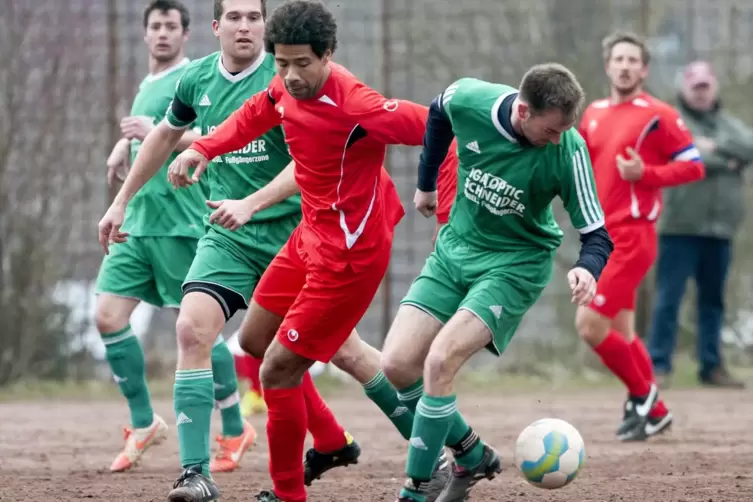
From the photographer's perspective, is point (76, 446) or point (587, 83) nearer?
point (76, 446)

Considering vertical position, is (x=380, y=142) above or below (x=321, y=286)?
above

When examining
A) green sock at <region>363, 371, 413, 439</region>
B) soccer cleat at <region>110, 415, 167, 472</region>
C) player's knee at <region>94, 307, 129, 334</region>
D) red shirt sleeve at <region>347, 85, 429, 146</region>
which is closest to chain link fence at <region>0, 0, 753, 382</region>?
player's knee at <region>94, 307, 129, 334</region>

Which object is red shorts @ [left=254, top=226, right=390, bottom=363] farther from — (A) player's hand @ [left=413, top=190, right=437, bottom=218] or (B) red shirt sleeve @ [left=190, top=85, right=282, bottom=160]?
(B) red shirt sleeve @ [left=190, top=85, right=282, bottom=160]

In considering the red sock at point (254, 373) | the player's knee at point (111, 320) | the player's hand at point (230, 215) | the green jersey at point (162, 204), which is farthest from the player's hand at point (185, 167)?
the red sock at point (254, 373)

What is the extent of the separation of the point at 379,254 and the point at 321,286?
29cm

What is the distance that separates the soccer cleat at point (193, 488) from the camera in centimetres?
570

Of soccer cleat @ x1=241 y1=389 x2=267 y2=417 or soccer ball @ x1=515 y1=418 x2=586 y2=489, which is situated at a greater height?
soccer ball @ x1=515 y1=418 x2=586 y2=489

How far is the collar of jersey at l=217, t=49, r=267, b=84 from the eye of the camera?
6723 millimetres

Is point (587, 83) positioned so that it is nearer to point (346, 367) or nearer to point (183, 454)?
point (346, 367)

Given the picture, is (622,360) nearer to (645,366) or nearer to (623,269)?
(645,366)

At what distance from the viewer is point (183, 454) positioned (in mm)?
5941

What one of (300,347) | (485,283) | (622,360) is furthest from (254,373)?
(485,283)

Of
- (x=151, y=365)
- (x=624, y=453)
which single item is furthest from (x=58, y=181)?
(x=624, y=453)

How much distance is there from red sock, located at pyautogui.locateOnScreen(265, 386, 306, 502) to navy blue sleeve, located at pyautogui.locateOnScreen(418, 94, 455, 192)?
1096 mm
